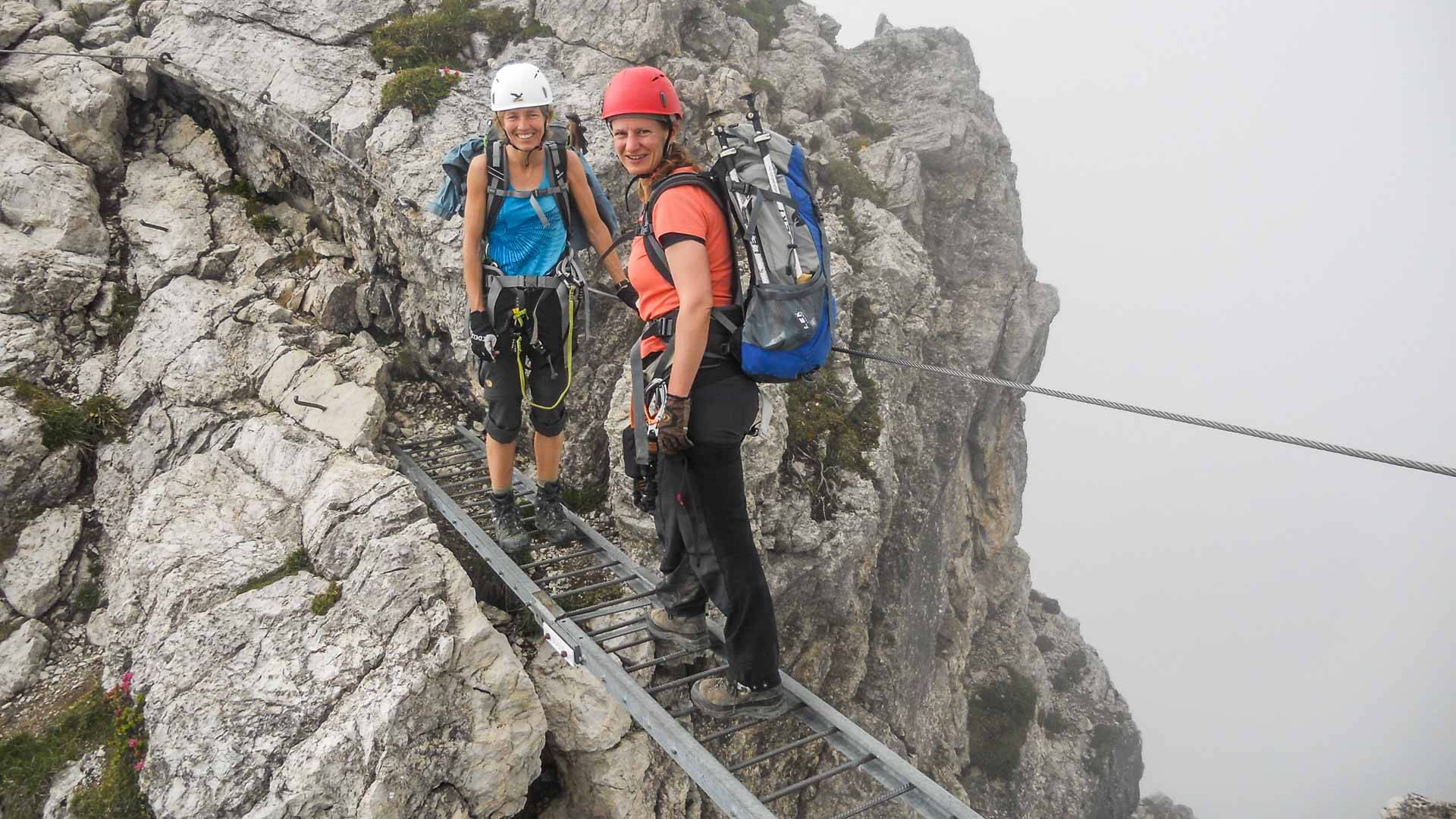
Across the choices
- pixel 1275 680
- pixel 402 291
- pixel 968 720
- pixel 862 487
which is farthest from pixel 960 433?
pixel 1275 680

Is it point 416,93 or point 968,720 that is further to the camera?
point 968,720

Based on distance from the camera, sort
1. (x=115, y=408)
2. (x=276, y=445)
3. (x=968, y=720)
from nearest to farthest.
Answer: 1. (x=276, y=445)
2. (x=115, y=408)
3. (x=968, y=720)

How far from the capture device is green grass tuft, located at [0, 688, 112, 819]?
7078 millimetres

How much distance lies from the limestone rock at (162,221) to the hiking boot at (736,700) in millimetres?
11263

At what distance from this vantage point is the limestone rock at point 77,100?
1248 centimetres

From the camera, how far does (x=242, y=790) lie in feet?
20.7

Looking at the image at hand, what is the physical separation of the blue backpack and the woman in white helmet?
2184mm

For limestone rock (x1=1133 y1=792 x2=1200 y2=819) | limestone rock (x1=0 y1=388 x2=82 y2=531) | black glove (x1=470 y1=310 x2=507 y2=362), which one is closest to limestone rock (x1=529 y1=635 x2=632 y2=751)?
black glove (x1=470 y1=310 x2=507 y2=362)

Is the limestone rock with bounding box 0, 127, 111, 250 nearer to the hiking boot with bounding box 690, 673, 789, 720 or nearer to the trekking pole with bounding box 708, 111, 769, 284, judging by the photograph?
the trekking pole with bounding box 708, 111, 769, 284

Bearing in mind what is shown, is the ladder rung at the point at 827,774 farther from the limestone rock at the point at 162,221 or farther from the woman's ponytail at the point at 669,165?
the limestone rock at the point at 162,221

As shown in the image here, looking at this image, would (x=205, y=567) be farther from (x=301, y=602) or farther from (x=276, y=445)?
(x=276, y=445)

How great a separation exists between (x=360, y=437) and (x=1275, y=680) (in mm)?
223276

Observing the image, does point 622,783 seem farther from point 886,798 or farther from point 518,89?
point 518,89

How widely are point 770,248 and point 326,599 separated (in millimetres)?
6119
